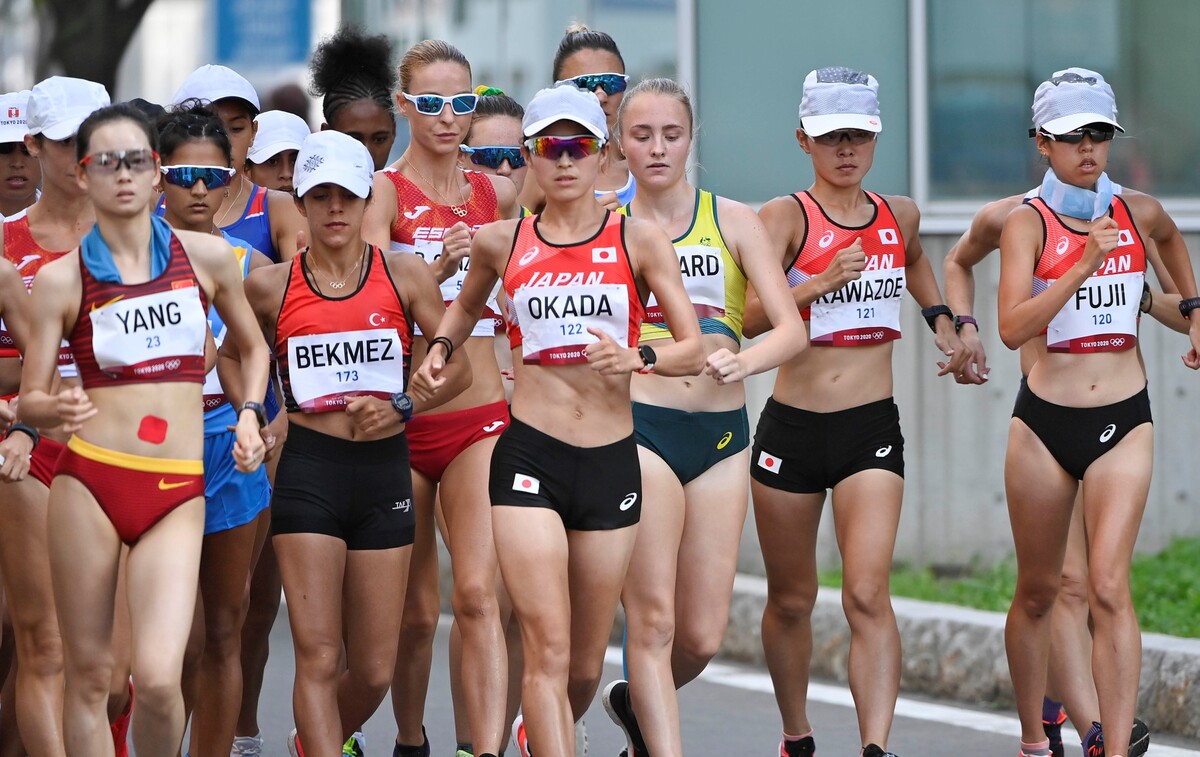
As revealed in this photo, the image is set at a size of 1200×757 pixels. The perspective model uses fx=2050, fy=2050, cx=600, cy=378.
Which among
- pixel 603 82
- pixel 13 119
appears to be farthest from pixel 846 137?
pixel 13 119

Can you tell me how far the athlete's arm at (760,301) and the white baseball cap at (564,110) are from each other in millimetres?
749

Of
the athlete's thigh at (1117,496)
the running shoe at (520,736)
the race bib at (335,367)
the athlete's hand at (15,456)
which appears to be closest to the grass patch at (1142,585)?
the athlete's thigh at (1117,496)

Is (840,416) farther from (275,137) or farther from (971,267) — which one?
(275,137)

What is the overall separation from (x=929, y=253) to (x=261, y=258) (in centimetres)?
483

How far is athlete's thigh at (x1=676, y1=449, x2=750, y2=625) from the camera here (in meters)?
6.89

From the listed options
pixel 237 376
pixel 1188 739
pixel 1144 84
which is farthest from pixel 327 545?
pixel 1144 84

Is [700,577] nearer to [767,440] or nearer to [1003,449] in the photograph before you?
[767,440]

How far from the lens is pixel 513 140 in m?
8.30

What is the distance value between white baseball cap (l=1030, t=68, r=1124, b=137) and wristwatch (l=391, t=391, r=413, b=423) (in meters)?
2.47

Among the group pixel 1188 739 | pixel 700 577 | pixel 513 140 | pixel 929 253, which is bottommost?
pixel 1188 739

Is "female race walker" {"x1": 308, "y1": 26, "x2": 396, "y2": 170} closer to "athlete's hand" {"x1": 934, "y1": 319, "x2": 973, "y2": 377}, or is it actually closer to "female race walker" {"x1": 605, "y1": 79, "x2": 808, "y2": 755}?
"female race walker" {"x1": 605, "y1": 79, "x2": 808, "y2": 755}

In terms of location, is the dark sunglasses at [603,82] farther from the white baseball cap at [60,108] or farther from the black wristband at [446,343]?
the white baseball cap at [60,108]

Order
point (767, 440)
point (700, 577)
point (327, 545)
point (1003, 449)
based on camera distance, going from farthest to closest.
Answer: point (1003, 449), point (767, 440), point (700, 577), point (327, 545)

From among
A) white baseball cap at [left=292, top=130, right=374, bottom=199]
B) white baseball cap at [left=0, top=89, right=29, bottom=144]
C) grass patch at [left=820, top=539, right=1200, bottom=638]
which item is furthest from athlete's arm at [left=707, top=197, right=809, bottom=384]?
grass patch at [left=820, top=539, right=1200, bottom=638]
